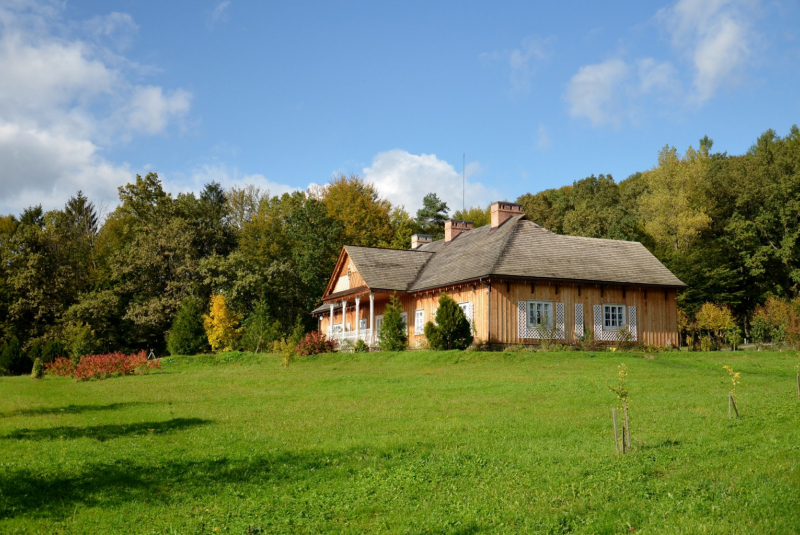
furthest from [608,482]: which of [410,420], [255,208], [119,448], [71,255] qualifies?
[255,208]

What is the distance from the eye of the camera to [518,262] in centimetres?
2952

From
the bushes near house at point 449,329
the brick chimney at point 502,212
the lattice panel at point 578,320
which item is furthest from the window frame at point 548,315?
the brick chimney at point 502,212

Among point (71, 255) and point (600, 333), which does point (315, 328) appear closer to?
point (71, 255)

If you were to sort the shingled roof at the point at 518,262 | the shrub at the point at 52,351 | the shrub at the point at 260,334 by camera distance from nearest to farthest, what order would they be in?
the shingled roof at the point at 518,262
the shrub at the point at 260,334
the shrub at the point at 52,351

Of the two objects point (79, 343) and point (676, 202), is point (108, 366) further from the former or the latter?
point (676, 202)

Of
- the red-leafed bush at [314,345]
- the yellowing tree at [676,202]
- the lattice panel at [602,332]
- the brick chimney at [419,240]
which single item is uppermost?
the yellowing tree at [676,202]

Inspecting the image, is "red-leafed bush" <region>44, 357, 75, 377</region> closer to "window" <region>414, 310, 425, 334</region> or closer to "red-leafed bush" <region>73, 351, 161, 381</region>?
"red-leafed bush" <region>73, 351, 161, 381</region>

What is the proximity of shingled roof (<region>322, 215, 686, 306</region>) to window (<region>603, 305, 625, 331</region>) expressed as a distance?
128 cm

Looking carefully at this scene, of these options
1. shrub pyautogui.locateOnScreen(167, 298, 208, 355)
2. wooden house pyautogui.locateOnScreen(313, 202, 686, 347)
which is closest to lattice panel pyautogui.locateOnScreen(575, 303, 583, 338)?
wooden house pyautogui.locateOnScreen(313, 202, 686, 347)

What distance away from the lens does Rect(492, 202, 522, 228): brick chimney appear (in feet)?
116

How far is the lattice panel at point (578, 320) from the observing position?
96.7ft

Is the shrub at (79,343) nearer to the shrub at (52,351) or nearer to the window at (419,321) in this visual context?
the shrub at (52,351)

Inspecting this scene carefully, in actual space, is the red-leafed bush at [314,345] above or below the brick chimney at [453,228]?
below

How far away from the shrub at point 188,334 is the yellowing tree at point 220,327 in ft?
1.73
